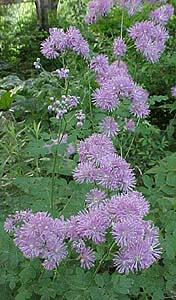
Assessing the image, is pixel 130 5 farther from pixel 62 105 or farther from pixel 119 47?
pixel 62 105

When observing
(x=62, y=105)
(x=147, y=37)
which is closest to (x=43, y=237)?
(x=62, y=105)

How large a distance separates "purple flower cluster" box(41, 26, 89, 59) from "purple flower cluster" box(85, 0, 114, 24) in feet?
1.58

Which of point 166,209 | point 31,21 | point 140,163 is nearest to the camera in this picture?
point 166,209

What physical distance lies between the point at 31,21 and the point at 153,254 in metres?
7.94

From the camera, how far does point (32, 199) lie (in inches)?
93.3

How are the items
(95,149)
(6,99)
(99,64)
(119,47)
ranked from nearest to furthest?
(95,149) → (99,64) → (119,47) → (6,99)

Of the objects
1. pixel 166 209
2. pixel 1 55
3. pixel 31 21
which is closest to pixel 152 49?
pixel 166 209

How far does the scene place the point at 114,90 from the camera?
2008 mm

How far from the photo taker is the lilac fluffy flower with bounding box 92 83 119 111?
6.56 feet

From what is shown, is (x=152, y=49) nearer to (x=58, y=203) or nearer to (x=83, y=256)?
(x=58, y=203)

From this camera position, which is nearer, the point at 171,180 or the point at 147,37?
the point at 171,180

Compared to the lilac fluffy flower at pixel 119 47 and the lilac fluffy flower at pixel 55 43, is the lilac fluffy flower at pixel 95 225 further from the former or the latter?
the lilac fluffy flower at pixel 119 47

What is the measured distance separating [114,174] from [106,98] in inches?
16.3

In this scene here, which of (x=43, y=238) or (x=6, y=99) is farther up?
(x=6, y=99)
